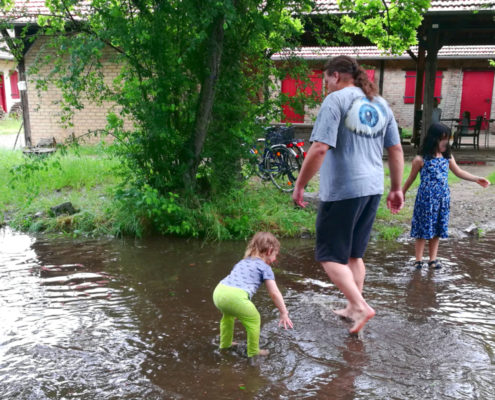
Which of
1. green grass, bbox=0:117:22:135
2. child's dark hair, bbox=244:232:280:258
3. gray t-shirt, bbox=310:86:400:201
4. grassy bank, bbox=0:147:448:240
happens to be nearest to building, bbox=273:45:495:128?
green grass, bbox=0:117:22:135

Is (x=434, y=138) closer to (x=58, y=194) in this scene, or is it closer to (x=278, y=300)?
(x=278, y=300)

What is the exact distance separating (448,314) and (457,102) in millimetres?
23217

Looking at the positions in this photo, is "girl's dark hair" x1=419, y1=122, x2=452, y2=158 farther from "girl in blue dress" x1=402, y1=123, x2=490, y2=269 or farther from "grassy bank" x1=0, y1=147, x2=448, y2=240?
"grassy bank" x1=0, y1=147, x2=448, y2=240

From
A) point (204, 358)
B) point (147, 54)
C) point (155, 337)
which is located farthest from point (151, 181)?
point (204, 358)

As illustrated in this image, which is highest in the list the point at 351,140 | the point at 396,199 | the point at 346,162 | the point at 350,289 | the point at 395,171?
the point at 351,140

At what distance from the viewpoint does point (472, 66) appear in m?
24.3

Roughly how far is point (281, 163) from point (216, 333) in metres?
6.12

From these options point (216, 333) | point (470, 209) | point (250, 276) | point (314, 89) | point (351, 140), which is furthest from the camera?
point (470, 209)

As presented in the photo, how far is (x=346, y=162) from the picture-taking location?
354 cm

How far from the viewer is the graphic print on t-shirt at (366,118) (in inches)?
137

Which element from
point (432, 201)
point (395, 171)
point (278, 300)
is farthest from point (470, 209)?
point (278, 300)

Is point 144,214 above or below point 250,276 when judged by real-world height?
below

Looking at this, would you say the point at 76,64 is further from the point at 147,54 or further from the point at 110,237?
the point at 110,237

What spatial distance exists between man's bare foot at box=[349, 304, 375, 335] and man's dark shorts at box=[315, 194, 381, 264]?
371 mm
